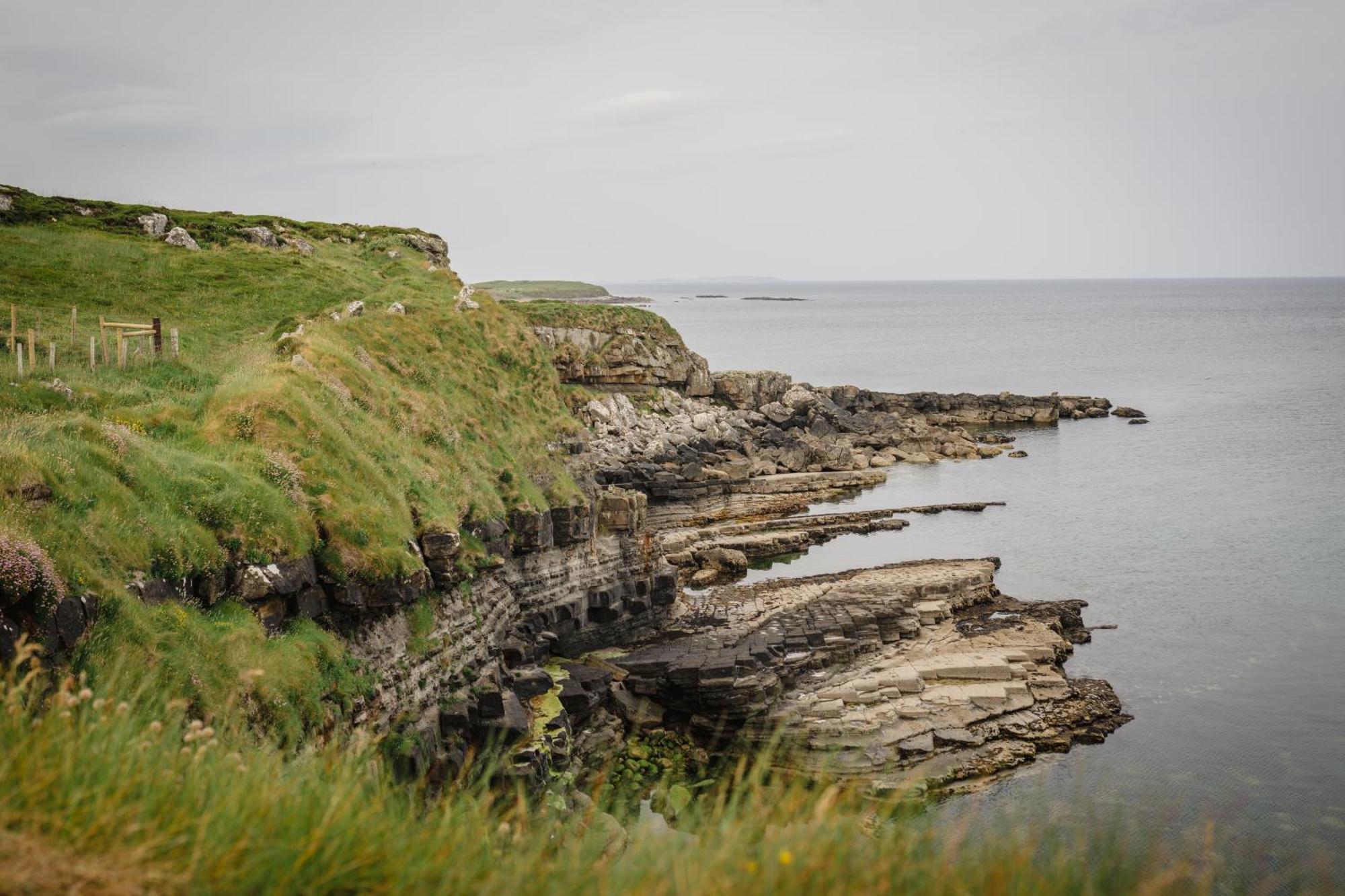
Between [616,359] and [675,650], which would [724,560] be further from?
[616,359]

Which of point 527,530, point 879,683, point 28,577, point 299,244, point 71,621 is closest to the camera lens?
point 28,577

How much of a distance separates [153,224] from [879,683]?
147 feet

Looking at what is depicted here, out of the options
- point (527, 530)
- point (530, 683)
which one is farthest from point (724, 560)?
point (530, 683)

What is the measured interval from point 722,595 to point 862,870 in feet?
110

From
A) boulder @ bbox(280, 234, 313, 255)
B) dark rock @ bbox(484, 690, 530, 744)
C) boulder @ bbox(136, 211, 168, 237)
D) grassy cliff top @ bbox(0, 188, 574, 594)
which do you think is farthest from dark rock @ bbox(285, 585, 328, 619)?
boulder @ bbox(136, 211, 168, 237)

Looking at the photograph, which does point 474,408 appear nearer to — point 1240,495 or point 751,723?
point 751,723

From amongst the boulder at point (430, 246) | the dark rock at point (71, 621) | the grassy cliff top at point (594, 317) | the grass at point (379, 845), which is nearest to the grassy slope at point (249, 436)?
the dark rock at point (71, 621)

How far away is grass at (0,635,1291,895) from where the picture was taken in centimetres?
579

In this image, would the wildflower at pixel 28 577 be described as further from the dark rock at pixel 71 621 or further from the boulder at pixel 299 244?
the boulder at pixel 299 244

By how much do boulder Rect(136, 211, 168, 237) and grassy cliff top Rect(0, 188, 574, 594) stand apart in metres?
0.69

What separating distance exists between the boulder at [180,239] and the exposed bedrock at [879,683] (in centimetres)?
3273

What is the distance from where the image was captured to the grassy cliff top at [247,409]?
54.5ft

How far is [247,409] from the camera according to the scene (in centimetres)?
2266

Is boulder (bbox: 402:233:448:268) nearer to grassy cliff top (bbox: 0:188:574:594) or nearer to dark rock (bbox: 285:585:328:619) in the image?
grassy cliff top (bbox: 0:188:574:594)
